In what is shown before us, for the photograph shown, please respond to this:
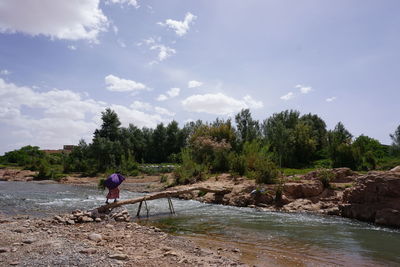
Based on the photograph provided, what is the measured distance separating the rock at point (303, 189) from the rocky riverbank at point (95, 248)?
32.7ft

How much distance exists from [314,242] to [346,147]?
2436 cm

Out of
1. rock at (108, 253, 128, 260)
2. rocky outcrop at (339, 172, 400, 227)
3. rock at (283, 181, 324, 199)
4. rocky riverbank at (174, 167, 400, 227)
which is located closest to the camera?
rock at (108, 253, 128, 260)

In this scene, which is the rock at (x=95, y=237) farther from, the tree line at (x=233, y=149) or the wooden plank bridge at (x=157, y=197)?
the tree line at (x=233, y=149)

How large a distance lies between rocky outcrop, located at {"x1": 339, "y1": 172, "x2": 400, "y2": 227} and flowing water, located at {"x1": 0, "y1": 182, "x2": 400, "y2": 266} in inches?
29.0

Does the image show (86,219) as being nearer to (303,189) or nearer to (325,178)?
(303,189)

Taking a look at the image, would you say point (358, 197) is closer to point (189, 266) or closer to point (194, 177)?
point (189, 266)

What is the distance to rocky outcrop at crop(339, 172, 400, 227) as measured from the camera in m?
13.6

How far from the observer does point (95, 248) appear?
7562mm

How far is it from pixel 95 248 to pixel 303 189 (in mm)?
13249

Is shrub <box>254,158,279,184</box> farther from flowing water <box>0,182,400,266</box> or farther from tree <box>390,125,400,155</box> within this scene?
tree <box>390,125,400,155</box>

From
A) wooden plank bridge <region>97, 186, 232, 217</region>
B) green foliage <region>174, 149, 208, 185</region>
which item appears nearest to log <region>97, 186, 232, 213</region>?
wooden plank bridge <region>97, 186, 232, 217</region>

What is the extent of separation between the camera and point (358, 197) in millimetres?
Answer: 15148

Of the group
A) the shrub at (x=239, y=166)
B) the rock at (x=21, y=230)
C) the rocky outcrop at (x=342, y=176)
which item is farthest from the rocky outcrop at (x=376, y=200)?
the rock at (x=21, y=230)

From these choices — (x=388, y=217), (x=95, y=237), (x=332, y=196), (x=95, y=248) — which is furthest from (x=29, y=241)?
(x=332, y=196)
